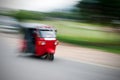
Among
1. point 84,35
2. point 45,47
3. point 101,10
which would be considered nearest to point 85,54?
point 84,35

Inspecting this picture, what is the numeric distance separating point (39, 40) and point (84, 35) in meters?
0.25

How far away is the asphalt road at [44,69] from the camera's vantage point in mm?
1636

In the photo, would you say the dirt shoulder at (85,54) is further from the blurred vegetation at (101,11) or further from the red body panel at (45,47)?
the blurred vegetation at (101,11)

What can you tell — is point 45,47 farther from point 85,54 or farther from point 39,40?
point 85,54

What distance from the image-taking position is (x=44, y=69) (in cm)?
168

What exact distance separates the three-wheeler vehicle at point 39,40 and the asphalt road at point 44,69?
0.05 meters

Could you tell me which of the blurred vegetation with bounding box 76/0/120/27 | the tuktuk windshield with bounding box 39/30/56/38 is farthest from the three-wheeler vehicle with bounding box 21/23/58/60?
the blurred vegetation with bounding box 76/0/120/27

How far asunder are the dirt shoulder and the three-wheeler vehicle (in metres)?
0.05

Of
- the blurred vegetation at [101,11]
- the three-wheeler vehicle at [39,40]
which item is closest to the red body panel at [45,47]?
the three-wheeler vehicle at [39,40]

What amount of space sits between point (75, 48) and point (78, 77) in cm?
18

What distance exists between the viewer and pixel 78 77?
5.41 feet

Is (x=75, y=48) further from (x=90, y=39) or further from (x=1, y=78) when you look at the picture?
(x=1, y=78)

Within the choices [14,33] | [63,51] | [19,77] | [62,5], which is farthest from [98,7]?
[19,77]

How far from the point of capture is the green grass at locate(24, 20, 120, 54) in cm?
157
